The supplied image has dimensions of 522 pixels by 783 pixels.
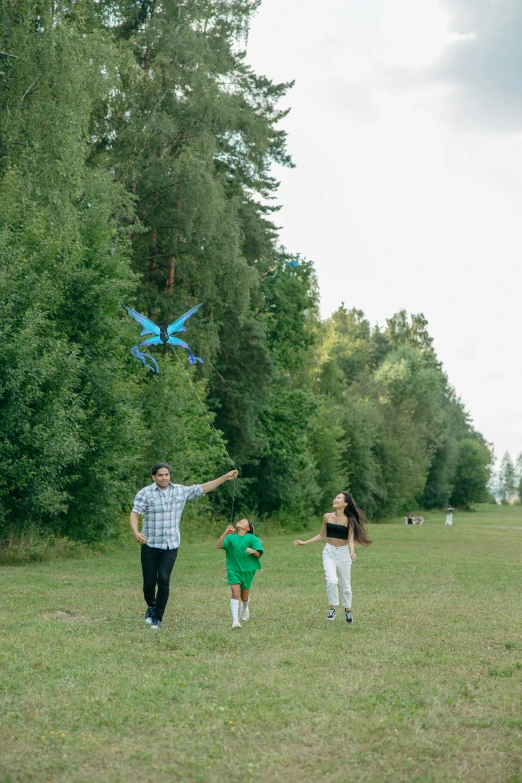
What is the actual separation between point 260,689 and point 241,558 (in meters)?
4.36

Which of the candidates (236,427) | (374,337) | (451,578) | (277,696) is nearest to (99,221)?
(451,578)

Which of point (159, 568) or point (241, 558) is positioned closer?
point (159, 568)

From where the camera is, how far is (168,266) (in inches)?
1464

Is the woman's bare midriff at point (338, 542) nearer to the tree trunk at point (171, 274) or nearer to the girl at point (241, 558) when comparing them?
the girl at point (241, 558)

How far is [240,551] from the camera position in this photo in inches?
511

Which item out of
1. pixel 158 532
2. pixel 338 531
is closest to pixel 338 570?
pixel 338 531

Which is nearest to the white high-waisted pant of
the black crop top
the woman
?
the woman

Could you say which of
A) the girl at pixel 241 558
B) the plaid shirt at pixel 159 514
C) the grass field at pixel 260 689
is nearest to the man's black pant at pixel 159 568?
the plaid shirt at pixel 159 514

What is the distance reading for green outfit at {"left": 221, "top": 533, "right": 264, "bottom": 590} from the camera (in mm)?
12891

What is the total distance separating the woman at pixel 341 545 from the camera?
13484mm

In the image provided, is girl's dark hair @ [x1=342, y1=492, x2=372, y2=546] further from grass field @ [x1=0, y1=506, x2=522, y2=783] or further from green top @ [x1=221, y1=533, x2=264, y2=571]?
green top @ [x1=221, y1=533, x2=264, y2=571]

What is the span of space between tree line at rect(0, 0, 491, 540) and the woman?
10280mm

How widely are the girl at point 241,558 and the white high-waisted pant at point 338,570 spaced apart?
1.06 meters

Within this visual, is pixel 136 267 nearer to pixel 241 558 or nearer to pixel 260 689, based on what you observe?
pixel 241 558
